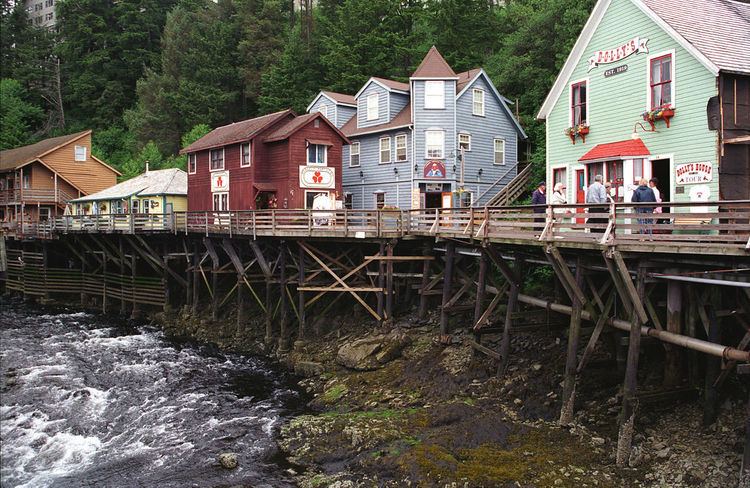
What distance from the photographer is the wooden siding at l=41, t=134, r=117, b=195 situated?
1802 inches

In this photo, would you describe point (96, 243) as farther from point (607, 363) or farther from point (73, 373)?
point (607, 363)

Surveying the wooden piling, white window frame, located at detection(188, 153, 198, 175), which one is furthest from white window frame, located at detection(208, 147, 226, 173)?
the wooden piling

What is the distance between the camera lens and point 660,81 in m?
17.6

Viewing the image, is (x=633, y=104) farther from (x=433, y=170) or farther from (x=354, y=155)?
(x=354, y=155)

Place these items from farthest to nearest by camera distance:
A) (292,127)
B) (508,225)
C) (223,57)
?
(223,57), (292,127), (508,225)

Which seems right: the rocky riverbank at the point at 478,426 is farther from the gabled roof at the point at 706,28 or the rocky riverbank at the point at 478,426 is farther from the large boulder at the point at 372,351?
the gabled roof at the point at 706,28

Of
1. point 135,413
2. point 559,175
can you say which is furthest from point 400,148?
point 135,413

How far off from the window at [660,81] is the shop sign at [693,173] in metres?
1.87

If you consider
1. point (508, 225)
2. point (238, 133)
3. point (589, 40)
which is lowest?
point (508, 225)

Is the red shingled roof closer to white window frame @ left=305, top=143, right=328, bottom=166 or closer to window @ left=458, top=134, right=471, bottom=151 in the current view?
window @ left=458, top=134, right=471, bottom=151

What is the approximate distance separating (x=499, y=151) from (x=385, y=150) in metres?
6.20

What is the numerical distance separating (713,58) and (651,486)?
10918 mm

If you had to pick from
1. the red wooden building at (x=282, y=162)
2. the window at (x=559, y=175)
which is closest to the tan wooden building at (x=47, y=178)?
the red wooden building at (x=282, y=162)

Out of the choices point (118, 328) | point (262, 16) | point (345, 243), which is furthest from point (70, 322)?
point (262, 16)
